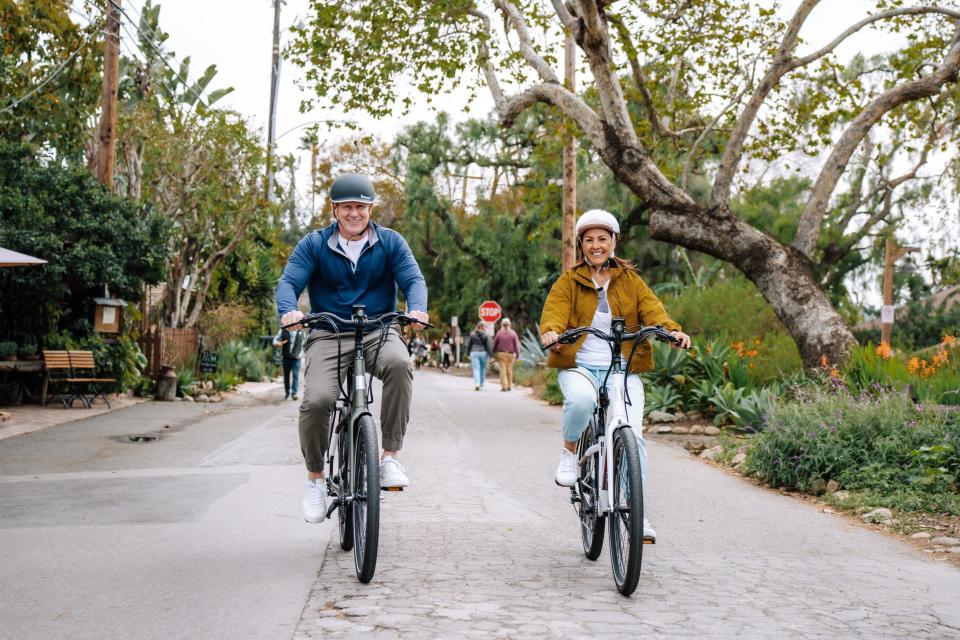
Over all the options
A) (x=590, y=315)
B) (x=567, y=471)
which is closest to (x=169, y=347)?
(x=567, y=471)

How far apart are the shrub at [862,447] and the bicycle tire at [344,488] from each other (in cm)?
461

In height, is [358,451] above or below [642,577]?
above

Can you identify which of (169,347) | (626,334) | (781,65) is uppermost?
(781,65)

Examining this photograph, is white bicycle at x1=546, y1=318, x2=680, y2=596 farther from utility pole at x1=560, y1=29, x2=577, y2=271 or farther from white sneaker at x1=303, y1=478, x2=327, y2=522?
utility pole at x1=560, y1=29, x2=577, y2=271

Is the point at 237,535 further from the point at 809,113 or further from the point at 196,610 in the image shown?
the point at 809,113

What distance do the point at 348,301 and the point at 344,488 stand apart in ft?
3.45

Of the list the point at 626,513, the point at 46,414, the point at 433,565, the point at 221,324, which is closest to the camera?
the point at 626,513

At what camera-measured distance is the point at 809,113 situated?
62.6 feet

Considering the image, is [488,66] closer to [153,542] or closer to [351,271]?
[351,271]

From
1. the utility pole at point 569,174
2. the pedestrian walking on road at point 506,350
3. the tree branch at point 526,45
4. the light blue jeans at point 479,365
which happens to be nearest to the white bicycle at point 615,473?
the tree branch at point 526,45

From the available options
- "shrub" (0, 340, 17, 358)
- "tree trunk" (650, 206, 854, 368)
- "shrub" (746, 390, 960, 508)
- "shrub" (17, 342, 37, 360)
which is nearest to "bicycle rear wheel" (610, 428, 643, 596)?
"shrub" (746, 390, 960, 508)

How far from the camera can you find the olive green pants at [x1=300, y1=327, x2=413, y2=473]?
5730 mm

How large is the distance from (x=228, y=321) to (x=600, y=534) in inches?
980

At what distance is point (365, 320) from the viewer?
557 cm
